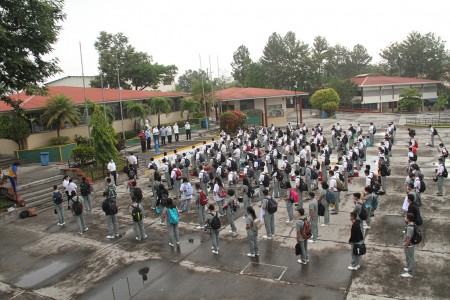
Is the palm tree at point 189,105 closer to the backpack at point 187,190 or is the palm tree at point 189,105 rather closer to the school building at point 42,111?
the school building at point 42,111

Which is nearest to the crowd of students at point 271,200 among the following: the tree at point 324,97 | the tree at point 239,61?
the tree at point 324,97

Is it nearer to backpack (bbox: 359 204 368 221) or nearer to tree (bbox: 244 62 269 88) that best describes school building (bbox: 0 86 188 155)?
backpack (bbox: 359 204 368 221)

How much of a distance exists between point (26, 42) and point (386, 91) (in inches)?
1938

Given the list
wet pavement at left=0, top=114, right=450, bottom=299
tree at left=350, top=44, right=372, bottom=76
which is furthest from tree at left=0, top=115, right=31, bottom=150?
tree at left=350, top=44, right=372, bottom=76

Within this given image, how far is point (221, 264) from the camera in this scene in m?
10.1

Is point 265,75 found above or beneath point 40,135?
above

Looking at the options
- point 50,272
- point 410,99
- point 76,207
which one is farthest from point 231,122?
point 410,99

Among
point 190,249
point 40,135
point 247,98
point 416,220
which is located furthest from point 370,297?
point 247,98

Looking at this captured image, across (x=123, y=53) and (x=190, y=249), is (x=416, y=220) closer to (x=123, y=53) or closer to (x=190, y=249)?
(x=190, y=249)

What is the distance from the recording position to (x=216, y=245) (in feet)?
34.9

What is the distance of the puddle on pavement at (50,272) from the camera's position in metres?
10.0

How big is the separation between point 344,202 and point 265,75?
49.9m

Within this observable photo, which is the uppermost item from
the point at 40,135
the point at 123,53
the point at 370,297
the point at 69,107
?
the point at 123,53

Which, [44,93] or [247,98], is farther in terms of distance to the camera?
[247,98]
